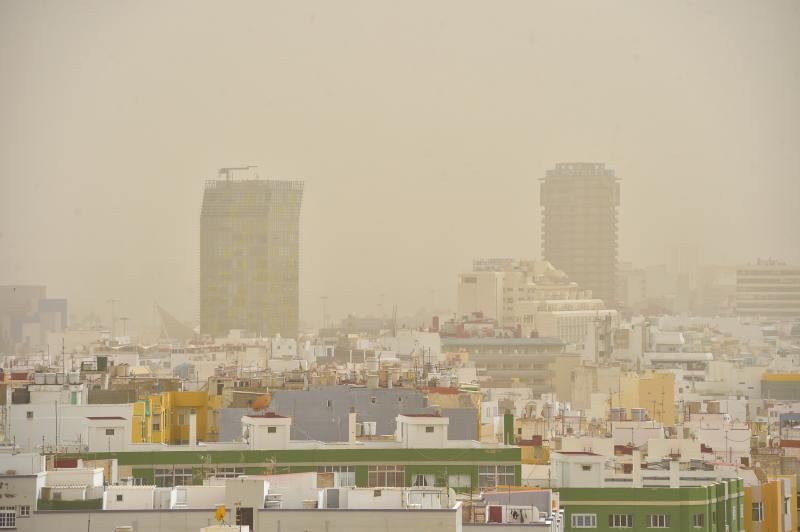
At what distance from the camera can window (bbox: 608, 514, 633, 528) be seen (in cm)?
2631

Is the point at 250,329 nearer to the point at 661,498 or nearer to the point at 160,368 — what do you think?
the point at 160,368

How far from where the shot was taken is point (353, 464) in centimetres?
2856

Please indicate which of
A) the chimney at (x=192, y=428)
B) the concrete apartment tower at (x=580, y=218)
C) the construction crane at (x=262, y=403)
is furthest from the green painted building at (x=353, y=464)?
the concrete apartment tower at (x=580, y=218)

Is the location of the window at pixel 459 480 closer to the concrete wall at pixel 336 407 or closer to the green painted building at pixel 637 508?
the green painted building at pixel 637 508

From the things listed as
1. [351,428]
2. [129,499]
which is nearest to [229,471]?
[351,428]

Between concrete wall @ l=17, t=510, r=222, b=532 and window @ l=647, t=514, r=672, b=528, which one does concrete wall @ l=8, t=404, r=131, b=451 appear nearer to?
window @ l=647, t=514, r=672, b=528

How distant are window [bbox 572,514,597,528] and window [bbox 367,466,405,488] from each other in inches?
97.8

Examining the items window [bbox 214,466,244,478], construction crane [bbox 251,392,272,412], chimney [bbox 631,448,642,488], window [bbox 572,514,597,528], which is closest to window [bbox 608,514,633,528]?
window [bbox 572,514,597,528]

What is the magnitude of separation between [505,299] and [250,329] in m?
12.2

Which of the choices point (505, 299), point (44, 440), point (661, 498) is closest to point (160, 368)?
point (44, 440)

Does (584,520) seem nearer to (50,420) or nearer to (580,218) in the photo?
(50,420)

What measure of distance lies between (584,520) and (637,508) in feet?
1.84

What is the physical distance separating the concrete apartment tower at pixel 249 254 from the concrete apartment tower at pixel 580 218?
22.3 metres

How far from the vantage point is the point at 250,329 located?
12838 cm
